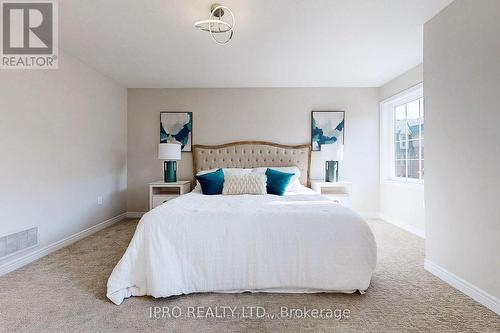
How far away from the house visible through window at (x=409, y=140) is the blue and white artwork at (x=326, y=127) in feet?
2.93

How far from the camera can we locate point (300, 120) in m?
4.44

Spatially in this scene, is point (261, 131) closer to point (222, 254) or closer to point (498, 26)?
point (222, 254)

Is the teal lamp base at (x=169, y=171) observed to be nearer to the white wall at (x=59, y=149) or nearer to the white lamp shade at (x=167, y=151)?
the white lamp shade at (x=167, y=151)

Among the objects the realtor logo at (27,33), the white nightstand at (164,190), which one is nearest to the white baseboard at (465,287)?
the white nightstand at (164,190)

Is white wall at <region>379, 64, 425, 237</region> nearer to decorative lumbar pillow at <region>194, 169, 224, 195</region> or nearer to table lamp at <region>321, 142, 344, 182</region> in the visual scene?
table lamp at <region>321, 142, 344, 182</region>

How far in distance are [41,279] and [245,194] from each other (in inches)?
86.7

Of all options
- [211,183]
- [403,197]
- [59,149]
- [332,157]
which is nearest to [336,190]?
[332,157]

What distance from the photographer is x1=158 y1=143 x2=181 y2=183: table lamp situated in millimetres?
3930

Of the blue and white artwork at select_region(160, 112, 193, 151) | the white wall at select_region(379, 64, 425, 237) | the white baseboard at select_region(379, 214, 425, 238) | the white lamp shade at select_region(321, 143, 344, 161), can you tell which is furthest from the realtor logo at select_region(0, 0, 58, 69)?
the white baseboard at select_region(379, 214, 425, 238)

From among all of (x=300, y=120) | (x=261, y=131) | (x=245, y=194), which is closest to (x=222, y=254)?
(x=245, y=194)

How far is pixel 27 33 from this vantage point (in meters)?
2.48

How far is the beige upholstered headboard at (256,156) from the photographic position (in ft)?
14.3

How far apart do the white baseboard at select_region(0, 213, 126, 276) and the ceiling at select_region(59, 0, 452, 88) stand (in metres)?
2.33

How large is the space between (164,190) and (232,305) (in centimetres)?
280
